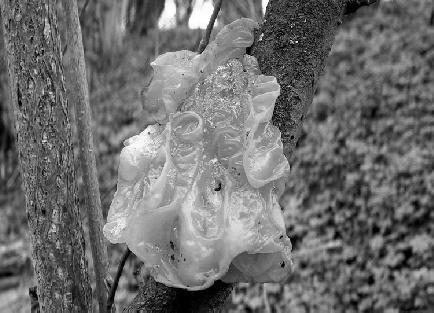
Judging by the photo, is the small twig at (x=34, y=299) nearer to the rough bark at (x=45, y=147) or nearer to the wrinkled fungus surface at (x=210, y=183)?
the rough bark at (x=45, y=147)

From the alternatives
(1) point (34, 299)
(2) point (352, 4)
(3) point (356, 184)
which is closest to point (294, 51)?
(2) point (352, 4)

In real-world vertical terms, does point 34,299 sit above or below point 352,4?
below

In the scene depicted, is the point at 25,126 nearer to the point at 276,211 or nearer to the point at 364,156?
the point at 276,211

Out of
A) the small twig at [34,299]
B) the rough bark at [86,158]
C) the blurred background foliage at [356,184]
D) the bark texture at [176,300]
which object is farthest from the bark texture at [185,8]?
the bark texture at [176,300]

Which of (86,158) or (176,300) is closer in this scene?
(176,300)

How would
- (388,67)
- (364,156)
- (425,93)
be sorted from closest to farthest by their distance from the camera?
(364,156)
(425,93)
(388,67)

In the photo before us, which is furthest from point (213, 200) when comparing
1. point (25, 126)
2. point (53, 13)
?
point (53, 13)

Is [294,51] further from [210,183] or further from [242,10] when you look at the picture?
[242,10]

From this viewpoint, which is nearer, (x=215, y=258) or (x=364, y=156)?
(x=215, y=258)
